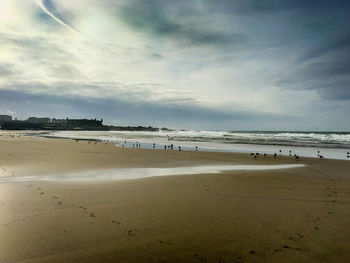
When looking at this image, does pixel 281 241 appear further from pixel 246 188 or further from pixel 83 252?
pixel 246 188

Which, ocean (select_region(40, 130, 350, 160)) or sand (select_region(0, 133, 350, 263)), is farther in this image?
ocean (select_region(40, 130, 350, 160))

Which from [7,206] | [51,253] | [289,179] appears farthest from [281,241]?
[289,179]

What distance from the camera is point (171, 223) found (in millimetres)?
6598

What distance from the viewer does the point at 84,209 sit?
24.8ft

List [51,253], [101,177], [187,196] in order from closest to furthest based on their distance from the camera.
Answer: [51,253]
[187,196]
[101,177]

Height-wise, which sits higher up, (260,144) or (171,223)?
(260,144)

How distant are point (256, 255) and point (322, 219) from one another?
332cm

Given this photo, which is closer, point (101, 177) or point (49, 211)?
point (49, 211)

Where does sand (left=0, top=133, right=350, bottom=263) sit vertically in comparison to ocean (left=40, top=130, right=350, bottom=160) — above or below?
below

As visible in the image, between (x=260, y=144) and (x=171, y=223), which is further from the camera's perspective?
(x=260, y=144)

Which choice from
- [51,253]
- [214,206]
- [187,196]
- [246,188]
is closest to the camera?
[51,253]

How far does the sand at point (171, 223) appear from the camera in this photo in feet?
16.4

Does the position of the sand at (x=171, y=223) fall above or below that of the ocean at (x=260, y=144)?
below

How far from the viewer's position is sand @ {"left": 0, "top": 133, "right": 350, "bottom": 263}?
16.4 feet
